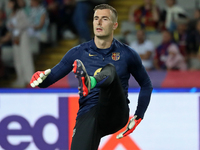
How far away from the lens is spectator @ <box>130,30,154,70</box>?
7324 mm

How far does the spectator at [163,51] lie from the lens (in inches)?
287

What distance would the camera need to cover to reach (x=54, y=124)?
5.66m

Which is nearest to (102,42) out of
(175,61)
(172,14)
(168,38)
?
(175,61)

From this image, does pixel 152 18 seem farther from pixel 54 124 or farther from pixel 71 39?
pixel 54 124

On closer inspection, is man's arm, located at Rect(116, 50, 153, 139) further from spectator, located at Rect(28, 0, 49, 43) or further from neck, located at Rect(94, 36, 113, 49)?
spectator, located at Rect(28, 0, 49, 43)

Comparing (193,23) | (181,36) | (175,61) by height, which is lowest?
(175,61)

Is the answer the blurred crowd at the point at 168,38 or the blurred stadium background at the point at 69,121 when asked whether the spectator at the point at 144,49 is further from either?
the blurred stadium background at the point at 69,121

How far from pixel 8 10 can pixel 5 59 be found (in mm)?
1199

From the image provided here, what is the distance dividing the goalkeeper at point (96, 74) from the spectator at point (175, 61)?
336 cm

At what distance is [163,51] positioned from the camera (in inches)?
288

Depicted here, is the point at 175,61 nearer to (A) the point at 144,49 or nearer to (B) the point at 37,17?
(A) the point at 144,49

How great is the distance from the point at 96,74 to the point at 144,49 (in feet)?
13.1

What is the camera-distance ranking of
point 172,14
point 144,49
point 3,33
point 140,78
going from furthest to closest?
point 3,33, point 172,14, point 144,49, point 140,78

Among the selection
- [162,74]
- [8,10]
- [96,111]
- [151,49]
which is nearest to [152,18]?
[151,49]
